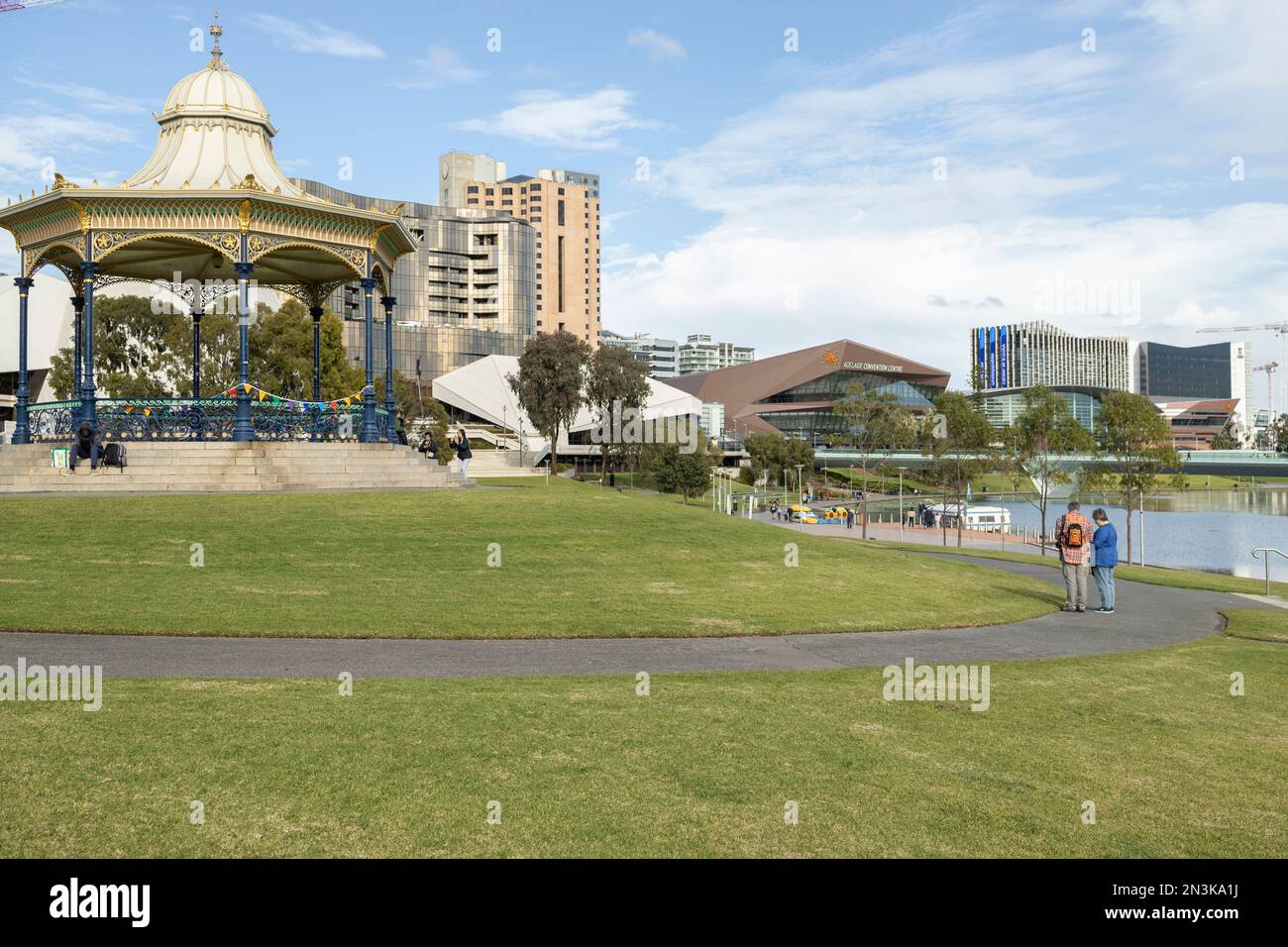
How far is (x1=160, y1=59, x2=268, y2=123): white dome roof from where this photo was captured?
29.1m

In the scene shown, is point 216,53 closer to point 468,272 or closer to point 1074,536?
point 1074,536

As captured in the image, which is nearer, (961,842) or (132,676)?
(961,842)

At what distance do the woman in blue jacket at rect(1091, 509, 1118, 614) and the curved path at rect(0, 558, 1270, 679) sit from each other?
6.33 feet

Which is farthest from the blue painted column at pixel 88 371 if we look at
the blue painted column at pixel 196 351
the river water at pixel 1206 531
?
the river water at pixel 1206 531

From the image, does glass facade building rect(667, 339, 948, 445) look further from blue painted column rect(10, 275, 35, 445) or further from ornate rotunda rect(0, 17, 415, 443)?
blue painted column rect(10, 275, 35, 445)

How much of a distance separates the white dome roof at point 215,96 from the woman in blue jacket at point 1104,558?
2618cm

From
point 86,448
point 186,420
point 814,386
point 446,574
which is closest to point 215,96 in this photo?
point 186,420

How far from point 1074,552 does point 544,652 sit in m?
10.8

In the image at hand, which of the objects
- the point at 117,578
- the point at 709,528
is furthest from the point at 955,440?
the point at 117,578

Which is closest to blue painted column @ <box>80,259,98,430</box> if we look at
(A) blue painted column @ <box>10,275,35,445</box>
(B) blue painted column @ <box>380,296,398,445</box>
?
(A) blue painted column @ <box>10,275,35,445</box>
